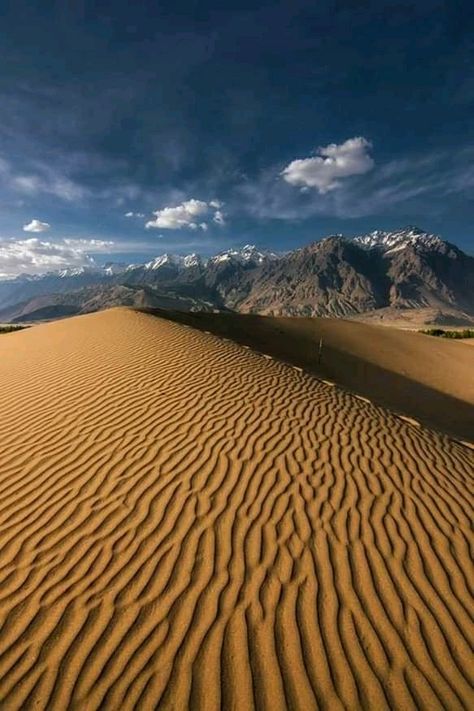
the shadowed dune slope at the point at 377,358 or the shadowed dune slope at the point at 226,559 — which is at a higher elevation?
the shadowed dune slope at the point at 226,559

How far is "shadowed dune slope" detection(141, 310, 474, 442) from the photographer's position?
16.6 metres

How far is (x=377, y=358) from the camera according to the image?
2442cm

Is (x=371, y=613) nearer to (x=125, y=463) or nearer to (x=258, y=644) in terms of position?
(x=258, y=644)

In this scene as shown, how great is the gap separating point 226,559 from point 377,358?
73.6 feet

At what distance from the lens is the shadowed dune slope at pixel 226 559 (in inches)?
121

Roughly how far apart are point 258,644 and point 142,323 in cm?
1496

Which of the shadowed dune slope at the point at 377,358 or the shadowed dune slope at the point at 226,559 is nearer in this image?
the shadowed dune slope at the point at 226,559

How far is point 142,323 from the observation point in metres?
17.0

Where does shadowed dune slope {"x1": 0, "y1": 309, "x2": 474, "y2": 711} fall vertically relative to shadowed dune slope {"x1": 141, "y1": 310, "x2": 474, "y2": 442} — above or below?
above

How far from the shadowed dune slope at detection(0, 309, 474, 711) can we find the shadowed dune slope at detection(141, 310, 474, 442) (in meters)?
8.59

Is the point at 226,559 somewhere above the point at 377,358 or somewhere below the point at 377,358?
above

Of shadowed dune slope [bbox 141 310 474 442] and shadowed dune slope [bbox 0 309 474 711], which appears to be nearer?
shadowed dune slope [bbox 0 309 474 711]

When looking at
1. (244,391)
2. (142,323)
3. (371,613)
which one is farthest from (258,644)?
(142,323)

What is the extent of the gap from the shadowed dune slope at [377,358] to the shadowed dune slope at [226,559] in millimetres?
8592
